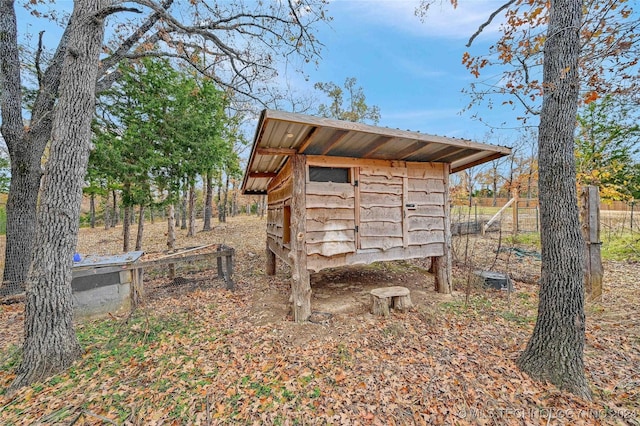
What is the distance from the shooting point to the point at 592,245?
5.02 m

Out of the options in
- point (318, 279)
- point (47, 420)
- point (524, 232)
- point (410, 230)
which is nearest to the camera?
point (47, 420)

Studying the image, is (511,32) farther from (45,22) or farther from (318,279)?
(45,22)

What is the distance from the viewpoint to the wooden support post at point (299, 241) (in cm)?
425

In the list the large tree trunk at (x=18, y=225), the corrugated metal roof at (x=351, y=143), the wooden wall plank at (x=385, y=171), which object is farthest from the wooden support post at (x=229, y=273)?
the large tree trunk at (x=18, y=225)

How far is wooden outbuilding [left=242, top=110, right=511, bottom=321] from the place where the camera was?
397cm

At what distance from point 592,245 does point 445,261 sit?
284 cm

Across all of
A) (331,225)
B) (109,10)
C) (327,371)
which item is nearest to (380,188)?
(331,225)

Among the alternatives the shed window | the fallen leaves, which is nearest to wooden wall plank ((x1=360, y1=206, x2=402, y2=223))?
the shed window

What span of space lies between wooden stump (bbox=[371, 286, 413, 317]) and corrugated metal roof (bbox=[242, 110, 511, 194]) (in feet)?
8.58

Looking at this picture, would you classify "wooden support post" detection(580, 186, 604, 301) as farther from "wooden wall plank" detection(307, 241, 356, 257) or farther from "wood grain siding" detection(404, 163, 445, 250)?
"wooden wall plank" detection(307, 241, 356, 257)

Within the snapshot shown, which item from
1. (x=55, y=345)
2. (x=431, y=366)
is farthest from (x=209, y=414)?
(x=431, y=366)

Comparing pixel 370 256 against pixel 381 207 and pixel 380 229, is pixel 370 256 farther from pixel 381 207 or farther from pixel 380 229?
pixel 381 207

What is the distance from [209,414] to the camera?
228cm

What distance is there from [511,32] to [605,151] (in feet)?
37.2
